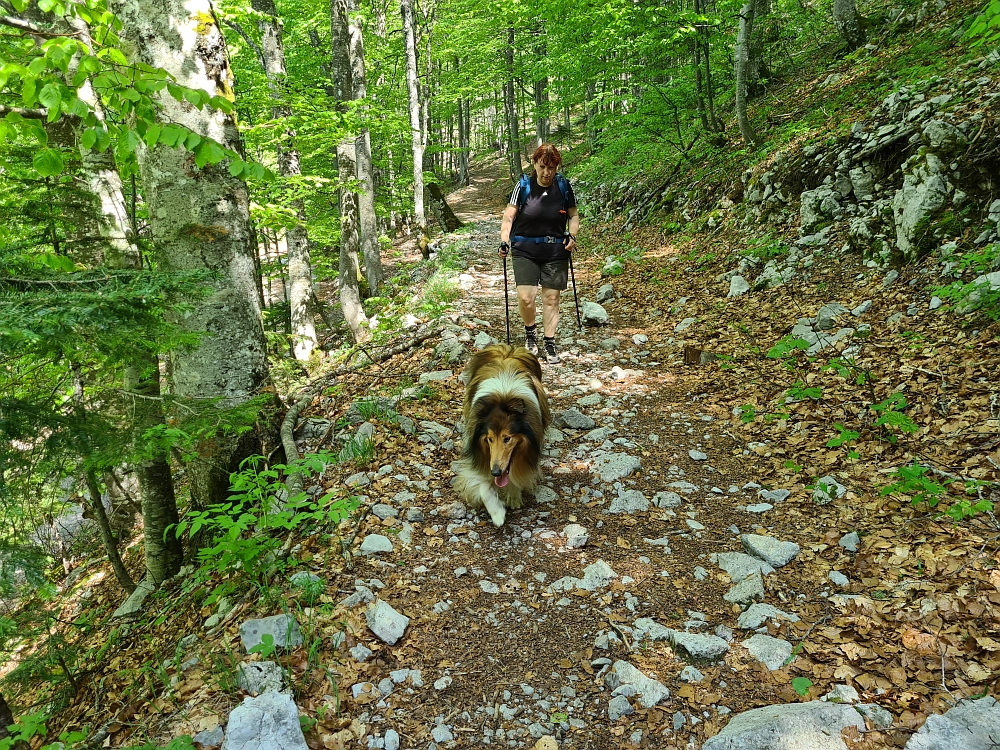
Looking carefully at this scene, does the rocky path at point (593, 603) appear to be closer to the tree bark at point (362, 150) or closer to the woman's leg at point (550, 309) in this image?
the woman's leg at point (550, 309)

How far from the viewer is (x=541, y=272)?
6.35m

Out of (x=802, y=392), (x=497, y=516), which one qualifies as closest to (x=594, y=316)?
(x=802, y=392)

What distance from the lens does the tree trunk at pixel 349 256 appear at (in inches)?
419

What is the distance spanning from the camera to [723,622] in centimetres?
301

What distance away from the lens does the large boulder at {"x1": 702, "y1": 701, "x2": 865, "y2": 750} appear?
7.11ft

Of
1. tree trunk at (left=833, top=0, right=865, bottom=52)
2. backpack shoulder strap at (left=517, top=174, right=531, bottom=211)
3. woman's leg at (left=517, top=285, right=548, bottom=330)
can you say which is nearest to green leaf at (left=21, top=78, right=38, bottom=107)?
backpack shoulder strap at (left=517, top=174, right=531, bottom=211)

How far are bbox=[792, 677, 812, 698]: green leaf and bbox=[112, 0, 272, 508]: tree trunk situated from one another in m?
3.42

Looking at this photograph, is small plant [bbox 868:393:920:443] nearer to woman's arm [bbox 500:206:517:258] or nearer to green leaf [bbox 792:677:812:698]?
green leaf [bbox 792:677:812:698]

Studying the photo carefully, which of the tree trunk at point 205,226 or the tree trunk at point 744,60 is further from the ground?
the tree trunk at point 744,60

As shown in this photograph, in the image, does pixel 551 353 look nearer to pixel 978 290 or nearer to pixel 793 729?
pixel 978 290

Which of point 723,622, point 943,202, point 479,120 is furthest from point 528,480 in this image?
point 479,120

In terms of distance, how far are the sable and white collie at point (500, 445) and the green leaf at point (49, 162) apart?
9.50 feet

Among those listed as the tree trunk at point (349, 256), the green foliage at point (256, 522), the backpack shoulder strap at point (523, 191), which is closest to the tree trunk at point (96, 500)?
the green foliage at point (256, 522)

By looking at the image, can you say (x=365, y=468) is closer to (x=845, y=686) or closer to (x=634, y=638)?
(x=634, y=638)
